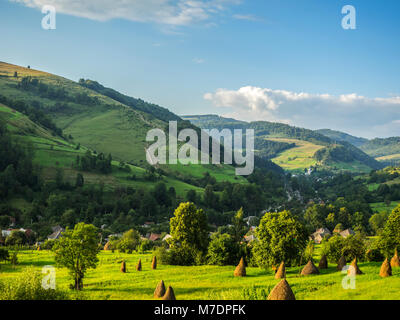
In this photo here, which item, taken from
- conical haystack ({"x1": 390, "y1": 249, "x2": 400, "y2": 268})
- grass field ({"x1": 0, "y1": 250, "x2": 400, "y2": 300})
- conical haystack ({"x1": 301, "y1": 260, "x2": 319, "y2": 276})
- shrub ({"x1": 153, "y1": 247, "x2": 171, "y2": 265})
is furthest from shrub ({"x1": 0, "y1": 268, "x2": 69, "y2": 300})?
conical haystack ({"x1": 390, "y1": 249, "x2": 400, "y2": 268})

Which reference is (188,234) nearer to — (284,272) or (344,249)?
(284,272)

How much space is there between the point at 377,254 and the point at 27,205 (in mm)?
114142

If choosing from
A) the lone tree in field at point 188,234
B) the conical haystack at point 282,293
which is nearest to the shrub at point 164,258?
the lone tree in field at point 188,234

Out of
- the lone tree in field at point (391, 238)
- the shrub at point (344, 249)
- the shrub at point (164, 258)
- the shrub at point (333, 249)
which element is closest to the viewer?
the lone tree in field at point (391, 238)

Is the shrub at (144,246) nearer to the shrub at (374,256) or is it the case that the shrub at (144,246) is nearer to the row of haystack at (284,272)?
the row of haystack at (284,272)

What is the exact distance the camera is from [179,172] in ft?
641

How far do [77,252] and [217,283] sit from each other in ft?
57.2

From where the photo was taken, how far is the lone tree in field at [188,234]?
2341 inches

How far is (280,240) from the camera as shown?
48188mm

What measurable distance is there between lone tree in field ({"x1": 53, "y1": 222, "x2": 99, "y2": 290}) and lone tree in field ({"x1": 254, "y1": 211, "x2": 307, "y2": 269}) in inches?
946

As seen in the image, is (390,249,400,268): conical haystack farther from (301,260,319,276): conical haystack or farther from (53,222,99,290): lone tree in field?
(53,222,99,290): lone tree in field

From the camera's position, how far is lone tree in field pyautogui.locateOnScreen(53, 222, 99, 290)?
1606 inches

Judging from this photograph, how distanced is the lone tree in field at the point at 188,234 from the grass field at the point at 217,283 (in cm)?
446
